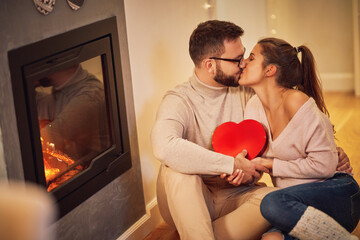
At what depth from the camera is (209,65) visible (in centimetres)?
238

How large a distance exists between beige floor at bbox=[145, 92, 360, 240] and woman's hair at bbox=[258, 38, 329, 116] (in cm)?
76

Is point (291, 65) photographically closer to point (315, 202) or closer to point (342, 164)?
point (342, 164)

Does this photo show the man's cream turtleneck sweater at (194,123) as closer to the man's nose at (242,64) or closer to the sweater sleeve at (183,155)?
the sweater sleeve at (183,155)

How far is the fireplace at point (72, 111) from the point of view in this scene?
1815mm

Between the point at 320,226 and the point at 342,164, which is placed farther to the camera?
the point at 342,164

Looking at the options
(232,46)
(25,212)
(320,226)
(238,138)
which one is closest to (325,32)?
(232,46)

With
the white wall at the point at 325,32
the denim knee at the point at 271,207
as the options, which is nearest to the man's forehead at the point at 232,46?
the denim knee at the point at 271,207

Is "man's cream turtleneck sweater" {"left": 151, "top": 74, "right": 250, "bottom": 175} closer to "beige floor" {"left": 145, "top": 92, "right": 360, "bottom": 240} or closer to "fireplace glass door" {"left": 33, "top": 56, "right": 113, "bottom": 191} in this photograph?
"fireplace glass door" {"left": 33, "top": 56, "right": 113, "bottom": 191}

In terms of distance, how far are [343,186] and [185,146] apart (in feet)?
2.18

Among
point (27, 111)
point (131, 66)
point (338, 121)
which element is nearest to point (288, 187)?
point (131, 66)

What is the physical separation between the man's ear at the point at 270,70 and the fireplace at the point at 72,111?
0.66 meters

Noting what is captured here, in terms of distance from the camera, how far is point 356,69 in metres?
4.53

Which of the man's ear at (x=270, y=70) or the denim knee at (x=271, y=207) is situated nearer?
the denim knee at (x=271, y=207)

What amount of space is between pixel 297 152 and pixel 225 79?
48 cm
